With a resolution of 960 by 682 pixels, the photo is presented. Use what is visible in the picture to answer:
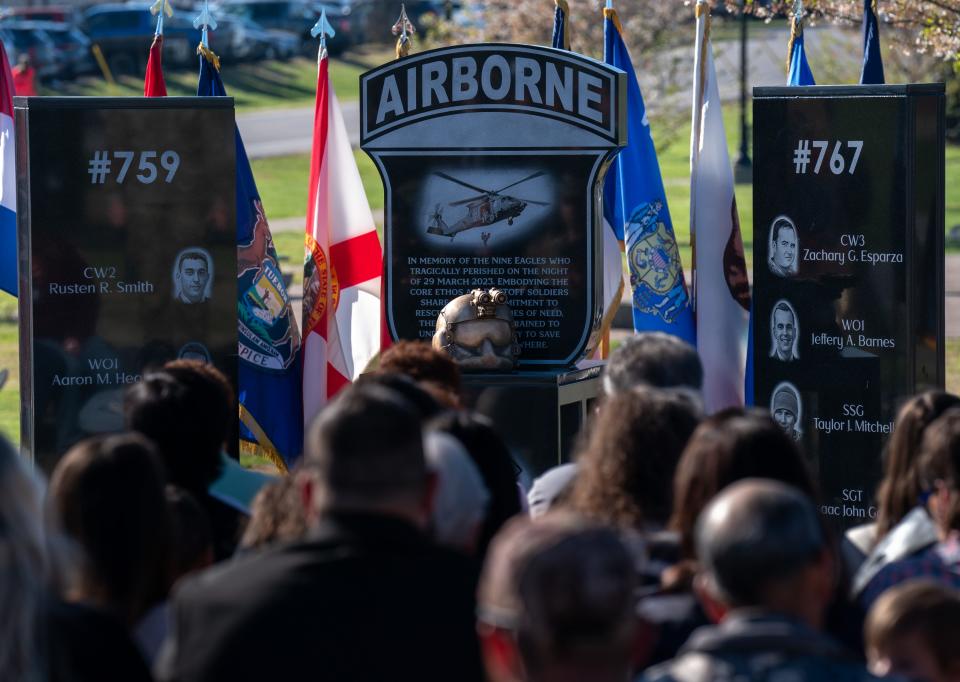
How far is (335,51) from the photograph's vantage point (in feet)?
162

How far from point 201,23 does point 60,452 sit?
2914mm

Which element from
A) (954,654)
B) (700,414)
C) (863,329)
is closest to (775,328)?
(863,329)

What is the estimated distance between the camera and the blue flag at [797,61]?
906 centimetres

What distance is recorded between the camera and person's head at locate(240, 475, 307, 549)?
3.95 metres

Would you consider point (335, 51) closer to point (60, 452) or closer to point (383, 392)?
point (60, 452)

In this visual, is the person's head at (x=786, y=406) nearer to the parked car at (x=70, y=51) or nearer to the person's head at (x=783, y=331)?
the person's head at (x=783, y=331)

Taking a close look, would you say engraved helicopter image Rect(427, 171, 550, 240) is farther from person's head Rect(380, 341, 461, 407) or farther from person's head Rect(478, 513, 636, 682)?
person's head Rect(478, 513, 636, 682)

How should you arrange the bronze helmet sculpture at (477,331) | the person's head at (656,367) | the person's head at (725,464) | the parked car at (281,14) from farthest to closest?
the parked car at (281,14) → the bronze helmet sculpture at (477,331) → the person's head at (656,367) → the person's head at (725,464)

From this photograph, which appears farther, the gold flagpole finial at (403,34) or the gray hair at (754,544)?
the gold flagpole finial at (403,34)

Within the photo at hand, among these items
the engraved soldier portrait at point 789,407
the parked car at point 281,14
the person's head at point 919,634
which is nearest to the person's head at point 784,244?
the engraved soldier portrait at point 789,407

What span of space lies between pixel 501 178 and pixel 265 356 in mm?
1783

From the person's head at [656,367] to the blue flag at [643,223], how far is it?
3.81 m

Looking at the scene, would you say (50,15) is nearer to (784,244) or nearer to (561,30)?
(561,30)

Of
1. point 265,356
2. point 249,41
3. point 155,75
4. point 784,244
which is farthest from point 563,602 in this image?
point 249,41
